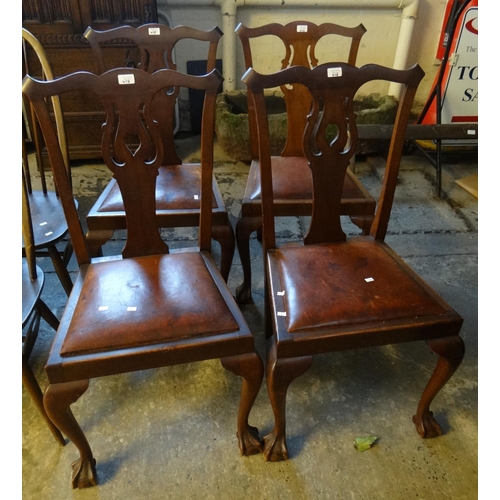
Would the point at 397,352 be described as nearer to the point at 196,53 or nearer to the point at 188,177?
the point at 188,177

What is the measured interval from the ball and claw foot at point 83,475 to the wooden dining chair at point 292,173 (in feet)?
2.89

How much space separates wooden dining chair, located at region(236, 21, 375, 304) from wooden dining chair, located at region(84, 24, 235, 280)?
0.39ft

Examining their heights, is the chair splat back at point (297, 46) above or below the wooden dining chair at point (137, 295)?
above

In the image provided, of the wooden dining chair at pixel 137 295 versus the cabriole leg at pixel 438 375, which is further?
the cabriole leg at pixel 438 375

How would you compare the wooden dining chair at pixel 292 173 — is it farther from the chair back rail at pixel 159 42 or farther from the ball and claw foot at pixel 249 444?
the ball and claw foot at pixel 249 444

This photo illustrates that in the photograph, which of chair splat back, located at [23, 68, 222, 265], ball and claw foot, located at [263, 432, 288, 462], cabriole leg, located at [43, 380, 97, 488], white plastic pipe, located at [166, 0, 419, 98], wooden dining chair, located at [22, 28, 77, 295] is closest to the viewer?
cabriole leg, located at [43, 380, 97, 488]

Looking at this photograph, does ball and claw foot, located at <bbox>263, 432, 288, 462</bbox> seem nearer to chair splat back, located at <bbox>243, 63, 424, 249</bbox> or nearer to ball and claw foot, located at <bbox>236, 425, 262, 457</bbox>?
ball and claw foot, located at <bbox>236, 425, 262, 457</bbox>

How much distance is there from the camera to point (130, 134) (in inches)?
49.3

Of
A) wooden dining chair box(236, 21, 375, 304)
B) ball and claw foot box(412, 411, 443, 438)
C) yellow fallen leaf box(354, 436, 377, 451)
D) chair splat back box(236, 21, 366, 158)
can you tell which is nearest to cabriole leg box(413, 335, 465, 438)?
ball and claw foot box(412, 411, 443, 438)

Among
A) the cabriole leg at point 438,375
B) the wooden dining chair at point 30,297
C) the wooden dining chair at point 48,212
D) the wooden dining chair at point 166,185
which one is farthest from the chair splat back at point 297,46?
the cabriole leg at point 438,375

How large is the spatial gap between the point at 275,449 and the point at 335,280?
1.81ft

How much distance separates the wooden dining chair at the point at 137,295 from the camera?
Result: 1032mm

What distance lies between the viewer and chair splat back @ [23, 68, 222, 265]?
1.12 m

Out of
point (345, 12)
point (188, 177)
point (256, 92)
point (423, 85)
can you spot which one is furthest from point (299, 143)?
point (423, 85)
